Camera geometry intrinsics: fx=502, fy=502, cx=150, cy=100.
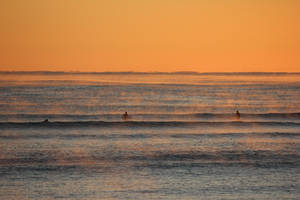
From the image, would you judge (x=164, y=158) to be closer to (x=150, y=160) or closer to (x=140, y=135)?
(x=150, y=160)

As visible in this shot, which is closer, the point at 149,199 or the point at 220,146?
the point at 149,199

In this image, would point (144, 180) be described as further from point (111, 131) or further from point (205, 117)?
point (205, 117)

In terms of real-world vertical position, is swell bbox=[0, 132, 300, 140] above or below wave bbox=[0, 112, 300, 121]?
above

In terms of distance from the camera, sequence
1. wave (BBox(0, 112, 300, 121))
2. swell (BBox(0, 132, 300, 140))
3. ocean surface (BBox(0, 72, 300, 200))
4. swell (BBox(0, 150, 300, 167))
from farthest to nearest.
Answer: wave (BBox(0, 112, 300, 121)) < swell (BBox(0, 132, 300, 140)) < swell (BBox(0, 150, 300, 167)) < ocean surface (BBox(0, 72, 300, 200))

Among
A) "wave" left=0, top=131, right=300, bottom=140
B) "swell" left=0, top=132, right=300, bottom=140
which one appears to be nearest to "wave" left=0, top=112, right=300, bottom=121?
"wave" left=0, top=131, right=300, bottom=140

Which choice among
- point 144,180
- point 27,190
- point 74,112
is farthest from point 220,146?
point 74,112

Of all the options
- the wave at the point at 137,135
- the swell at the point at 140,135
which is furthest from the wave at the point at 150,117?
the swell at the point at 140,135

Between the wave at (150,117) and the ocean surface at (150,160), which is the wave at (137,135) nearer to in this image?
the ocean surface at (150,160)

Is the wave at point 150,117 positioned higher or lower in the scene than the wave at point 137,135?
lower

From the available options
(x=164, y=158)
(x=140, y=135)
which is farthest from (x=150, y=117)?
(x=164, y=158)

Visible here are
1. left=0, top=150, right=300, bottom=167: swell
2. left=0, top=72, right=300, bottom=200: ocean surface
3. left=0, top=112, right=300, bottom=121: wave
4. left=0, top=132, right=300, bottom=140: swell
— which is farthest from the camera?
left=0, top=112, right=300, bottom=121: wave

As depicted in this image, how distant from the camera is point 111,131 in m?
37.6

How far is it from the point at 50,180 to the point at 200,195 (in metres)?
6.46

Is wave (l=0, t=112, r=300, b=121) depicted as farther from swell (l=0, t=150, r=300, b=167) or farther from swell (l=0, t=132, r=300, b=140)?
swell (l=0, t=150, r=300, b=167)
